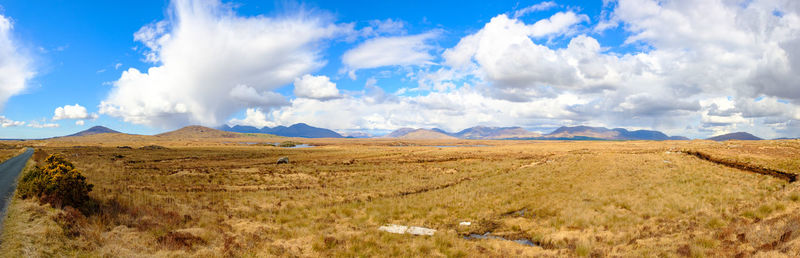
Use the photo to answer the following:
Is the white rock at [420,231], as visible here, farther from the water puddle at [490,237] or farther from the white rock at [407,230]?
the water puddle at [490,237]

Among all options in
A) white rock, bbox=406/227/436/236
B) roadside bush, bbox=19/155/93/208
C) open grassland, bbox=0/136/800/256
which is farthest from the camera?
white rock, bbox=406/227/436/236

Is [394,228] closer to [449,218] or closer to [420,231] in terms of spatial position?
[420,231]

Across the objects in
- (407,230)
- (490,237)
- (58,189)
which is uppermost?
(58,189)

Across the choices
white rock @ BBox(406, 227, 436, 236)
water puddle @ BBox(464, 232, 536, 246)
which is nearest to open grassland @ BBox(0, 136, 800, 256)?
water puddle @ BBox(464, 232, 536, 246)

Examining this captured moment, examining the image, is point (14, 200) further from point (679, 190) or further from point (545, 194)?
point (679, 190)

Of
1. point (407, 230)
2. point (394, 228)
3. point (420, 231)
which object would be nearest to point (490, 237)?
point (420, 231)

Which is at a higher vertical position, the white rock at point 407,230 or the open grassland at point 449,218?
the open grassland at point 449,218

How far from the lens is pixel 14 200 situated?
656 inches

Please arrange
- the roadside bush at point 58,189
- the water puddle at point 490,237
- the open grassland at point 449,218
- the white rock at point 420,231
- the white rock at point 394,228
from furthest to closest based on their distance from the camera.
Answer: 1. the white rock at point 394,228
2. the white rock at point 420,231
3. the roadside bush at point 58,189
4. the water puddle at point 490,237
5. the open grassland at point 449,218

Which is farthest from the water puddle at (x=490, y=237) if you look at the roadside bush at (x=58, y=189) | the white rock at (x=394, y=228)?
the roadside bush at (x=58, y=189)

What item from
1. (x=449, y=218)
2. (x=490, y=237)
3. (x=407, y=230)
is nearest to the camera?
(x=490, y=237)

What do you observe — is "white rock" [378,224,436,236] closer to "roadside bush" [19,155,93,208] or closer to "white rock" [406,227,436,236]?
"white rock" [406,227,436,236]

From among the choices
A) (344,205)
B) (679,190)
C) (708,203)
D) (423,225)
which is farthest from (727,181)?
(344,205)

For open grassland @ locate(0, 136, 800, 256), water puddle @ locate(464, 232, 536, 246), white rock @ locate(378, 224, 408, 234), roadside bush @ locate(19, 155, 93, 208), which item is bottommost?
water puddle @ locate(464, 232, 536, 246)
